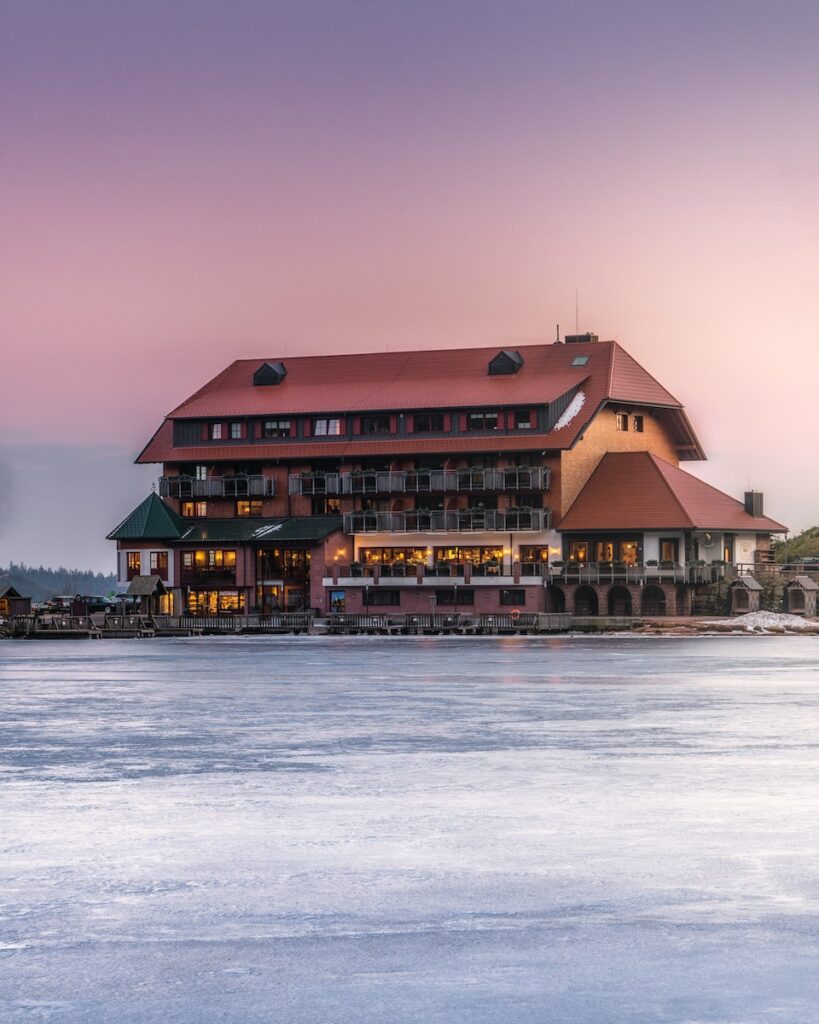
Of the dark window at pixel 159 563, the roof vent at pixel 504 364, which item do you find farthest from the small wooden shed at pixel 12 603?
the roof vent at pixel 504 364

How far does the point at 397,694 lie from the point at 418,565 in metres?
60.6

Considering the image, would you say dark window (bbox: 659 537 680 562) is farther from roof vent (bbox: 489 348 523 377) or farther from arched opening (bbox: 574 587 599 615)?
roof vent (bbox: 489 348 523 377)

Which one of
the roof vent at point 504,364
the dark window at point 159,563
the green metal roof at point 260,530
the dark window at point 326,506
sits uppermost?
the roof vent at point 504,364

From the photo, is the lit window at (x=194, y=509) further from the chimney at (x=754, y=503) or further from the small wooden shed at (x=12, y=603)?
the chimney at (x=754, y=503)

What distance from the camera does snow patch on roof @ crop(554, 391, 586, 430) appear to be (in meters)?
104

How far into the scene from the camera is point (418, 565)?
102875mm

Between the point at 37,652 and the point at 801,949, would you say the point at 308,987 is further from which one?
the point at 37,652

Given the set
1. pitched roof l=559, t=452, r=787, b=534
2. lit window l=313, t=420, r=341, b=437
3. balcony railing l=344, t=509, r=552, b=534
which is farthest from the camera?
lit window l=313, t=420, r=341, b=437

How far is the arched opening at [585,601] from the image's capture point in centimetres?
9944

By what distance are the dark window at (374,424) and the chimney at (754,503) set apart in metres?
25.7

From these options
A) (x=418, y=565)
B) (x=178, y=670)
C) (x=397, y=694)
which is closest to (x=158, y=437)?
(x=418, y=565)

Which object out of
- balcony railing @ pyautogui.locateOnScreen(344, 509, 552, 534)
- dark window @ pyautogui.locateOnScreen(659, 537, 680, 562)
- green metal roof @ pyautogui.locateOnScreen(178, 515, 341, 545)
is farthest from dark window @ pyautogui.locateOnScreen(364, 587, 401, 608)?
dark window @ pyautogui.locateOnScreen(659, 537, 680, 562)

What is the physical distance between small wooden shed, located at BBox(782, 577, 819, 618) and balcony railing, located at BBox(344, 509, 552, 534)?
16212mm

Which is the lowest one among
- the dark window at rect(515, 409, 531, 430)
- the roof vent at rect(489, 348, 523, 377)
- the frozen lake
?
the frozen lake
